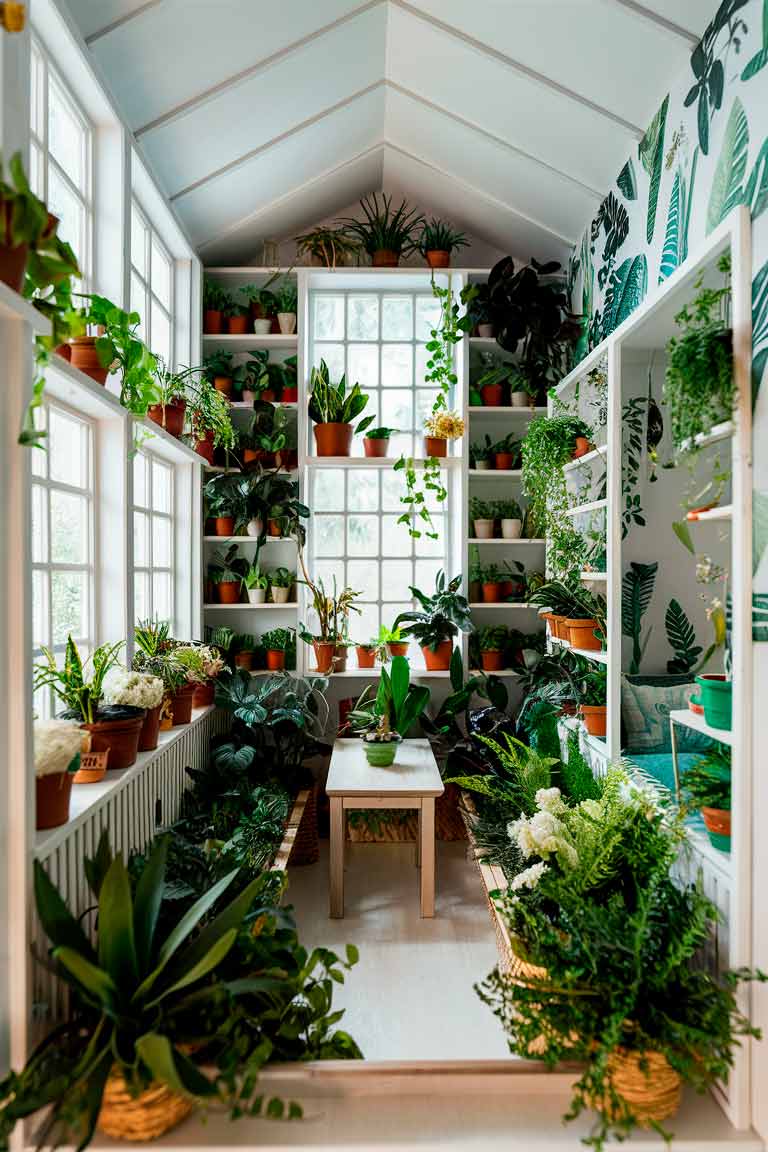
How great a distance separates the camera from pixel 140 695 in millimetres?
2787

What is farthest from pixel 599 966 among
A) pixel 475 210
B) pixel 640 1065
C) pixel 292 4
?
pixel 475 210

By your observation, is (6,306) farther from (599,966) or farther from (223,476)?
(223,476)

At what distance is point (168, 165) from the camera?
3547 millimetres

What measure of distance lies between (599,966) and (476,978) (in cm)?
124

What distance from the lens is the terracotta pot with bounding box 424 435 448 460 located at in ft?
15.6

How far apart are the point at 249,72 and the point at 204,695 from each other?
2844 millimetres

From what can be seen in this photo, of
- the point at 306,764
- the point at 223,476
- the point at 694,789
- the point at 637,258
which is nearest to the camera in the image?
the point at 694,789

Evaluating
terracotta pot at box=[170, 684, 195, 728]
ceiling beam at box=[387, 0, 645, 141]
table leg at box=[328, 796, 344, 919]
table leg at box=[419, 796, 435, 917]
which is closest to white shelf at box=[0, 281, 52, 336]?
terracotta pot at box=[170, 684, 195, 728]

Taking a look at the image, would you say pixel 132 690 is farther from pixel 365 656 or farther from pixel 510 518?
pixel 510 518

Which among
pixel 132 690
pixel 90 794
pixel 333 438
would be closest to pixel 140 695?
pixel 132 690

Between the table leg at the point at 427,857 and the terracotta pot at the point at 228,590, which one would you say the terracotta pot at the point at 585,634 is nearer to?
the table leg at the point at 427,857

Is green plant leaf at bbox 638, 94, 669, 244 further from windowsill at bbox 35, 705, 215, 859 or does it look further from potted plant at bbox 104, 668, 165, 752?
windowsill at bbox 35, 705, 215, 859

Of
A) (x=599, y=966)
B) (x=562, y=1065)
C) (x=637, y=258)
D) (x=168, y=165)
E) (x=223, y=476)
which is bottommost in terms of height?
(x=562, y=1065)

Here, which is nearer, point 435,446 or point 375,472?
point 435,446
